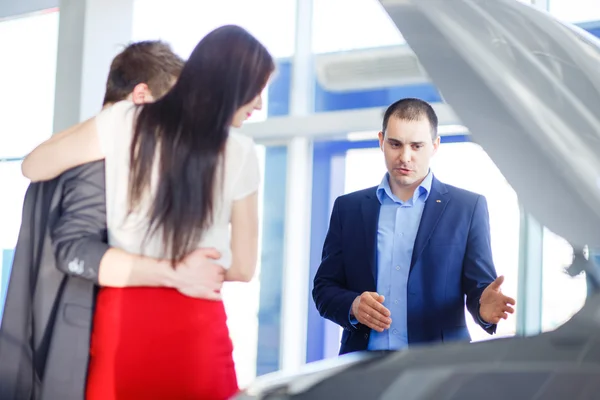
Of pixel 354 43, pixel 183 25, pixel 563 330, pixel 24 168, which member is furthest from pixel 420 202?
pixel 354 43

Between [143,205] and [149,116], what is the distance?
0.33 ft

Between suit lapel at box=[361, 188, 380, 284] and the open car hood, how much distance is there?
32.7 inches

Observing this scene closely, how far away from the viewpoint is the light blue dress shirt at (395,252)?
1221 mm

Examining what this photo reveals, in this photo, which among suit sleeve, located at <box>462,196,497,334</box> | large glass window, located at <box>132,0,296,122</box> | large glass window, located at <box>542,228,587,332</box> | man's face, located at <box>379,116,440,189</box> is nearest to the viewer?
large glass window, located at <box>542,228,587,332</box>

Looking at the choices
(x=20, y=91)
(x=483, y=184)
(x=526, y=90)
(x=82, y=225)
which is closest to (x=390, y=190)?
(x=483, y=184)

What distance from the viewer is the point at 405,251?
49.4 inches

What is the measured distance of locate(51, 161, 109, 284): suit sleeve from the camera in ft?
2.50

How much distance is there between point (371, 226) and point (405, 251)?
9 cm

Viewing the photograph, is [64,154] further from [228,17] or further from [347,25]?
[228,17]

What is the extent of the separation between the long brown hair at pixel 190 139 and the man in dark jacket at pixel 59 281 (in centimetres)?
4

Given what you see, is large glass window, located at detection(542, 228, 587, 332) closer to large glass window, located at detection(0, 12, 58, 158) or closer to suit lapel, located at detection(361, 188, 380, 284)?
suit lapel, located at detection(361, 188, 380, 284)

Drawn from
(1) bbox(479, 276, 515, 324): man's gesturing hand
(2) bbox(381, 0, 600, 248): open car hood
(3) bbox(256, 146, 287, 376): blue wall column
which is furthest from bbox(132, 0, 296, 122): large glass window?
(2) bbox(381, 0, 600, 248): open car hood

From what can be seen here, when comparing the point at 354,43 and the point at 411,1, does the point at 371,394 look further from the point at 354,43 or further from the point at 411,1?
the point at 354,43

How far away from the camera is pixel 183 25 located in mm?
2641
